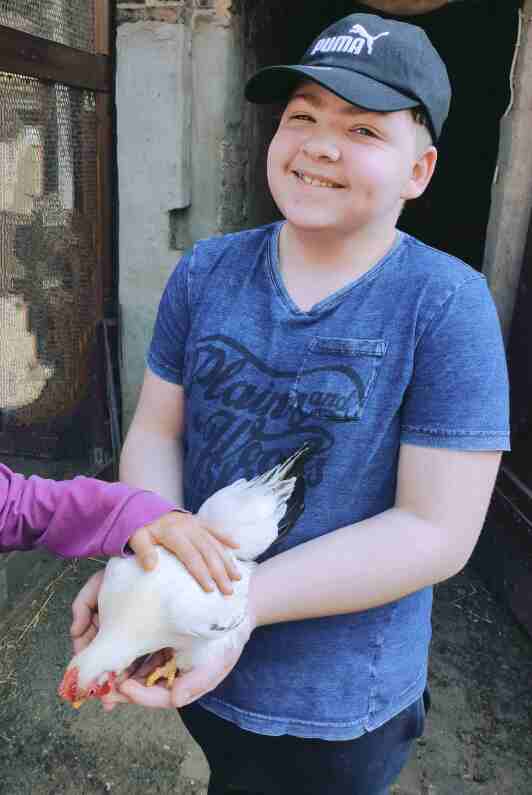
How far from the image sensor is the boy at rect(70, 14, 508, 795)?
39.3 inches

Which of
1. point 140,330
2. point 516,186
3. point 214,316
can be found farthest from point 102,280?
point 214,316

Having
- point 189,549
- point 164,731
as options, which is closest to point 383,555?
point 189,549

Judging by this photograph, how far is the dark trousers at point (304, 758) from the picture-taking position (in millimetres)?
1168

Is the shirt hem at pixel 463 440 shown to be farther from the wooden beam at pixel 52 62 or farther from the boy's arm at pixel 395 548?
the wooden beam at pixel 52 62

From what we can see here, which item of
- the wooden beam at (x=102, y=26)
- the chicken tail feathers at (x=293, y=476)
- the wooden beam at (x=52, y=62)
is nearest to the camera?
the chicken tail feathers at (x=293, y=476)

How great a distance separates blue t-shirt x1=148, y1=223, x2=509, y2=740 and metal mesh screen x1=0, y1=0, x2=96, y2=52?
1682 mm

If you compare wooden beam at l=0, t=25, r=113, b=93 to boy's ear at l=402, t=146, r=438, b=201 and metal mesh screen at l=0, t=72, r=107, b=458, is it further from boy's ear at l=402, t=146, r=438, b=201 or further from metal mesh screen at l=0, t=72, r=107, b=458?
boy's ear at l=402, t=146, r=438, b=201

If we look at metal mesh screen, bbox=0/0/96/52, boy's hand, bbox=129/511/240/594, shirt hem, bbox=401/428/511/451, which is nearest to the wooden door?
metal mesh screen, bbox=0/0/96/52

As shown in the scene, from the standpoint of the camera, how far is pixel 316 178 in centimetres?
103

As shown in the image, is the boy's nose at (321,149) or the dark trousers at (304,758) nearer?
the boy's nose at (321,149)

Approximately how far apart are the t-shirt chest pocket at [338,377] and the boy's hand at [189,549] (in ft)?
0.86

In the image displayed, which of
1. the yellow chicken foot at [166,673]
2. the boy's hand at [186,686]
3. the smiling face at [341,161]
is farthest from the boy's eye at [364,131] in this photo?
the yellow chicken foot at [166,673]

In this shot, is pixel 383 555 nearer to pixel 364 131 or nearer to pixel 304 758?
pixel 304 758

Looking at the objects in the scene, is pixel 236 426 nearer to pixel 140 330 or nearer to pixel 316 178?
pixel 316 178
